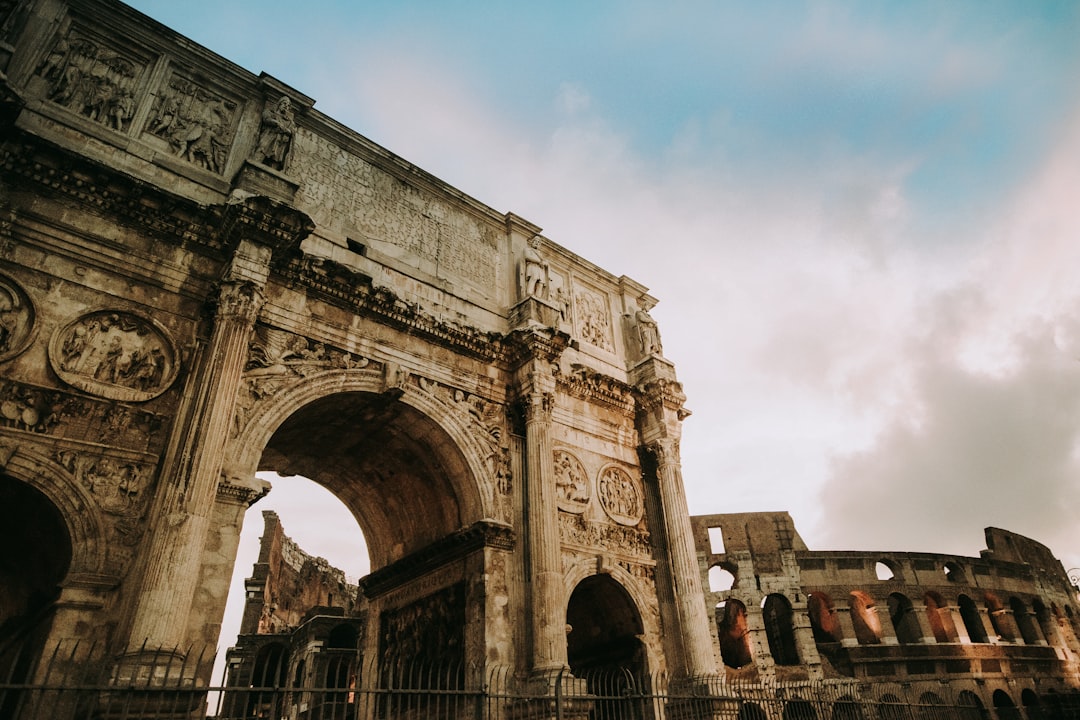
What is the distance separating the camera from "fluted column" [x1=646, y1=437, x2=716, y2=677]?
11.4m

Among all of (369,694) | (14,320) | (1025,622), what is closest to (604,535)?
(369,694)

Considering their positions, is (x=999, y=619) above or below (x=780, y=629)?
above

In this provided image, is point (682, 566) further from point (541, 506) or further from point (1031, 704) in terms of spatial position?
point (1031, 704)

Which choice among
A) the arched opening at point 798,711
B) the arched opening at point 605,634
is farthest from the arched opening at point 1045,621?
the arched opening at point 605,634

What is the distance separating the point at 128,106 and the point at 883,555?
3355 cm

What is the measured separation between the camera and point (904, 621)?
3080cm

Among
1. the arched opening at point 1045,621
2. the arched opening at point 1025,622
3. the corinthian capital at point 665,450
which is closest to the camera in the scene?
the corinthian capital at point 665,450

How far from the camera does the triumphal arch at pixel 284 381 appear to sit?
24.5 ft

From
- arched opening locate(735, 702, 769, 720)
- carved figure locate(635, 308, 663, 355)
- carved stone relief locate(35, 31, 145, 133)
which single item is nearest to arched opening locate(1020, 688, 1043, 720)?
arched opening locate(735, 702, 769, 720)

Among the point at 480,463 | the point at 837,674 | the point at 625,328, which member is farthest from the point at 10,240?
the point at 837,674

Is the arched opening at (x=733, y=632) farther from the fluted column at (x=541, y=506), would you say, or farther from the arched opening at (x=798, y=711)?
the fluted column at (x=541, y=506)

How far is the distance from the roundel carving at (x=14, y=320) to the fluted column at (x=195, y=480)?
5.91 ft

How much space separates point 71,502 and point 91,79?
239 inches

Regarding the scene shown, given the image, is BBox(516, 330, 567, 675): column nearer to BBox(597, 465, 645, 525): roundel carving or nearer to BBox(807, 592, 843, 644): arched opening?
BBox(597, 465, 645, 525): roundel carving
